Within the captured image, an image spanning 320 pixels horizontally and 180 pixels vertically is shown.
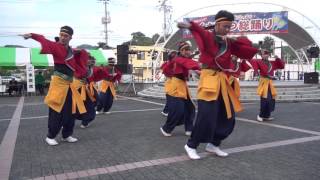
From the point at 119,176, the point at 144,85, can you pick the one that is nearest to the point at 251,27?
the point at 144,85

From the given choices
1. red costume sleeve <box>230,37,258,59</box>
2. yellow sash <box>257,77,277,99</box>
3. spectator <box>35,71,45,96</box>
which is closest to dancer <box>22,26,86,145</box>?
red costume sleeve <box>230,37,258,59</box>

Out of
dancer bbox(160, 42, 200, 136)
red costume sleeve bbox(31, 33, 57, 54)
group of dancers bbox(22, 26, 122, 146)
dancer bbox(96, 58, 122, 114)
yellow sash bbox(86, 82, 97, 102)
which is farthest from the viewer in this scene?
dancer bbox(96, 58, 122, 114)

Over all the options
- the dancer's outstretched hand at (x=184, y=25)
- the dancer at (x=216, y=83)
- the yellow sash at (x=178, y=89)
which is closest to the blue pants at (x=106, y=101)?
the yellow sash at (x=178, y=89)

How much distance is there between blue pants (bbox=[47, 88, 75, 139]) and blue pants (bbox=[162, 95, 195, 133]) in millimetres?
1833

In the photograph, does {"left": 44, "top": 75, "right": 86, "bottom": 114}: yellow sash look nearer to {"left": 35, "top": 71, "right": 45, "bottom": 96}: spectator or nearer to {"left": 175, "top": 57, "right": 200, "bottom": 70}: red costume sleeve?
{"left": 175, "top": 57, "right": 200, "bottom": 70}: red costume sleeve

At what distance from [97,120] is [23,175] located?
551cm

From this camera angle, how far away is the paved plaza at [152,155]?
4.88 meters

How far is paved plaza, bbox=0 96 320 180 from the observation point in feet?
16.0

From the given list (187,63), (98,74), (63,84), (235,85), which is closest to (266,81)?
(187,63)

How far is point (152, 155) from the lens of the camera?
5867 mm

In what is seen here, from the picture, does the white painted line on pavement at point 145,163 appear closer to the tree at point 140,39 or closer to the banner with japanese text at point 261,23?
the banner with japanese text at point 261,23

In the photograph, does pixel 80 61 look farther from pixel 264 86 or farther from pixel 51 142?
pixel 264 86

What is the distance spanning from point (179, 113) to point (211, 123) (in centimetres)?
198

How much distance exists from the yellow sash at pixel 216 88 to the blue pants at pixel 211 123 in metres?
0.07
